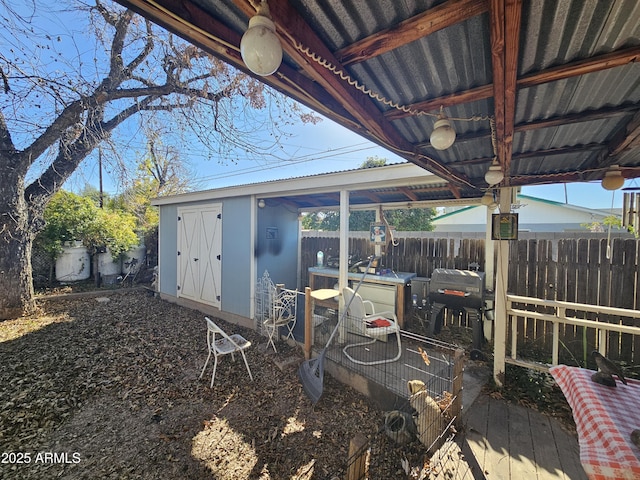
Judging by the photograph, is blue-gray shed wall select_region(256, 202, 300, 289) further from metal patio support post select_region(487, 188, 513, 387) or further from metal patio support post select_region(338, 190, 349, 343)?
metal patio support post select_region(487, 188, 513, 387)

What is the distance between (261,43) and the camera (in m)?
0.74

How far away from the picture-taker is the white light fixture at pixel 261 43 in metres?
0.74

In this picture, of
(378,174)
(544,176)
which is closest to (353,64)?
(378,174)

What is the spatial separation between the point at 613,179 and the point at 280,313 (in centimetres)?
413

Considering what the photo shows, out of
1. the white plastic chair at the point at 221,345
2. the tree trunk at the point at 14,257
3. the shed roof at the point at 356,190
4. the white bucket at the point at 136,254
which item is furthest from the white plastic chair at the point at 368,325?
the white bucket at the point at 136,254

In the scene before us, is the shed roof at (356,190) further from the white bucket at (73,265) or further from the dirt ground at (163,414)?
the white bucket at (73,265)

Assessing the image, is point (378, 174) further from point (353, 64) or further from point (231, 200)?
point (231, 200)

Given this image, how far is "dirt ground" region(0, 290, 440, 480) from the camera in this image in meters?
2.10

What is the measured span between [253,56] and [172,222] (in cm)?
704

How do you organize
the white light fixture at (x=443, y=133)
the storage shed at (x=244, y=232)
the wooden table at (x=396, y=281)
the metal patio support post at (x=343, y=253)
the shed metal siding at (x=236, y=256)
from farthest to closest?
1. the shed metal siding at (x=236, y=256)
2. the storage shed at (x=244, y=232)
3. the wooden table at (x=396, y=281)
4. the metal patio support post at (x=343, y=253)
5. the white light fixture at (x=443, y=133)

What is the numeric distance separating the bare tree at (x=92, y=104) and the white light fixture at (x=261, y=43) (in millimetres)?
3892

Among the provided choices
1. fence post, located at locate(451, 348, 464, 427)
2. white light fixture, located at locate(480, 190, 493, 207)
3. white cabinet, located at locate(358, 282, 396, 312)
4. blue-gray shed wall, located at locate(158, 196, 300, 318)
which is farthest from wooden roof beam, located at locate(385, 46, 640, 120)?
blue-gray shed wall, located at locate(158, 196, 300, 318)

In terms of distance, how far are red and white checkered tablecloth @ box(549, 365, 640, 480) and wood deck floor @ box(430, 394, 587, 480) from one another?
0.71 meters

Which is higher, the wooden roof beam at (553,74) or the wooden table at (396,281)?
the wooden roof beam at (553,74)
